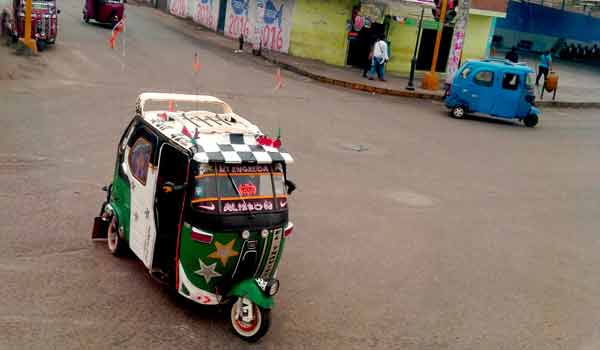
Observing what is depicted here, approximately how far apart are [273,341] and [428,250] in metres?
3.84

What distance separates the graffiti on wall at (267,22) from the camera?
30359mm

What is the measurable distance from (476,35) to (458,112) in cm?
1346

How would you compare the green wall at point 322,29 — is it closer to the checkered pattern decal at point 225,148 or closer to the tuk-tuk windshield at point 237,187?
the checkered pattern decal at point 225,148

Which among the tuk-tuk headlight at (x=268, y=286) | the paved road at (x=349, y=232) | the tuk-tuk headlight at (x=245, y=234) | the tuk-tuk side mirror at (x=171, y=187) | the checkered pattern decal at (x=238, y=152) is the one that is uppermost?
the checkered pattern decal at (x=238, y=152)

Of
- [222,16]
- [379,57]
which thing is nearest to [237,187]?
[379,57]

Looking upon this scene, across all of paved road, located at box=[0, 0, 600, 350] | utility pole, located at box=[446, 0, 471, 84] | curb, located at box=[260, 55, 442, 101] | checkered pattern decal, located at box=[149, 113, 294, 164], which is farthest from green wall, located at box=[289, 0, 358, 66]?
checkered pattern decal, located at box=[149, 113, 294, 164]

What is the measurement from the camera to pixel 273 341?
707 centimetres

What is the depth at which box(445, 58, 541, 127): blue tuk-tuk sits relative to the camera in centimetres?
2106

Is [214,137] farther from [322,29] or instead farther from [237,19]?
[237,19]

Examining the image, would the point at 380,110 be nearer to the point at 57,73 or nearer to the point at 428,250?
the point at 57,73

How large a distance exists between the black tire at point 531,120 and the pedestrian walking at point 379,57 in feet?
22.4

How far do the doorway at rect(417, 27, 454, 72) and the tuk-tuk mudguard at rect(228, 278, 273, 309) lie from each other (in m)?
25.8


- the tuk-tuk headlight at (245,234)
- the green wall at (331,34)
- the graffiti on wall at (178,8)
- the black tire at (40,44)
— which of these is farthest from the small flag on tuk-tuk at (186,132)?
the graffiti on wall at (178,8)

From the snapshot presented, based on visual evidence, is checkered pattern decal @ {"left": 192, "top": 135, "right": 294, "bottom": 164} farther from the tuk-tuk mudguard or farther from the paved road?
the paved road
